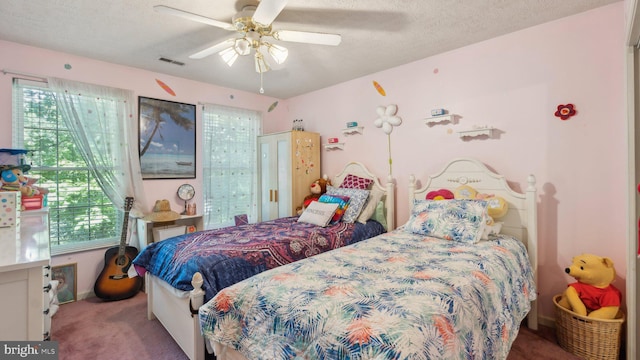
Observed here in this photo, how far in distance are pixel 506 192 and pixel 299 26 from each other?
224cm

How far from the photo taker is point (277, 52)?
2.32 metres

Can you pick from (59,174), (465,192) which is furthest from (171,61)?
(465,192)

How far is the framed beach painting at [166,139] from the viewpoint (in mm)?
3406

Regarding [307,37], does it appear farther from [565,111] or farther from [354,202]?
[565,111]

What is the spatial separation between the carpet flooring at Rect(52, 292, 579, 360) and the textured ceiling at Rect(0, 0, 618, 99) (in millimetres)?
2453

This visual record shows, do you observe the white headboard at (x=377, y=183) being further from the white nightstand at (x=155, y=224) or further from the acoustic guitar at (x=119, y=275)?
the acoustic guitar at (x=119, y=275)

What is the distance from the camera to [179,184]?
368 centimetres

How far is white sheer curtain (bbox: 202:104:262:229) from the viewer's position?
3918mm

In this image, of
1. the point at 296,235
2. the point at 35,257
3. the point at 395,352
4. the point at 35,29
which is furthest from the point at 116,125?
the point at 395,352

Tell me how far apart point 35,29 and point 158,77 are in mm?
1166

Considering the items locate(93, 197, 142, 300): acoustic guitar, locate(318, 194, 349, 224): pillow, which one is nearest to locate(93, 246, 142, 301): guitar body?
locate(93, 197, 142, 300): acoustic guitar

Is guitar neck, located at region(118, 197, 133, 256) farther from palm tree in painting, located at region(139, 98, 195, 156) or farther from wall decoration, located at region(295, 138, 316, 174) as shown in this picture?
wall decoration, located at region(295, 138, 316, 174)

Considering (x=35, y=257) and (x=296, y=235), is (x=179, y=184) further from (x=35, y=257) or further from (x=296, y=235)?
(x=35, y=257)

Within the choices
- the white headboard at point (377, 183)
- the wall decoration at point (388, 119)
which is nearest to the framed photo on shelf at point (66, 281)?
the white headboard at point (377, 183)
